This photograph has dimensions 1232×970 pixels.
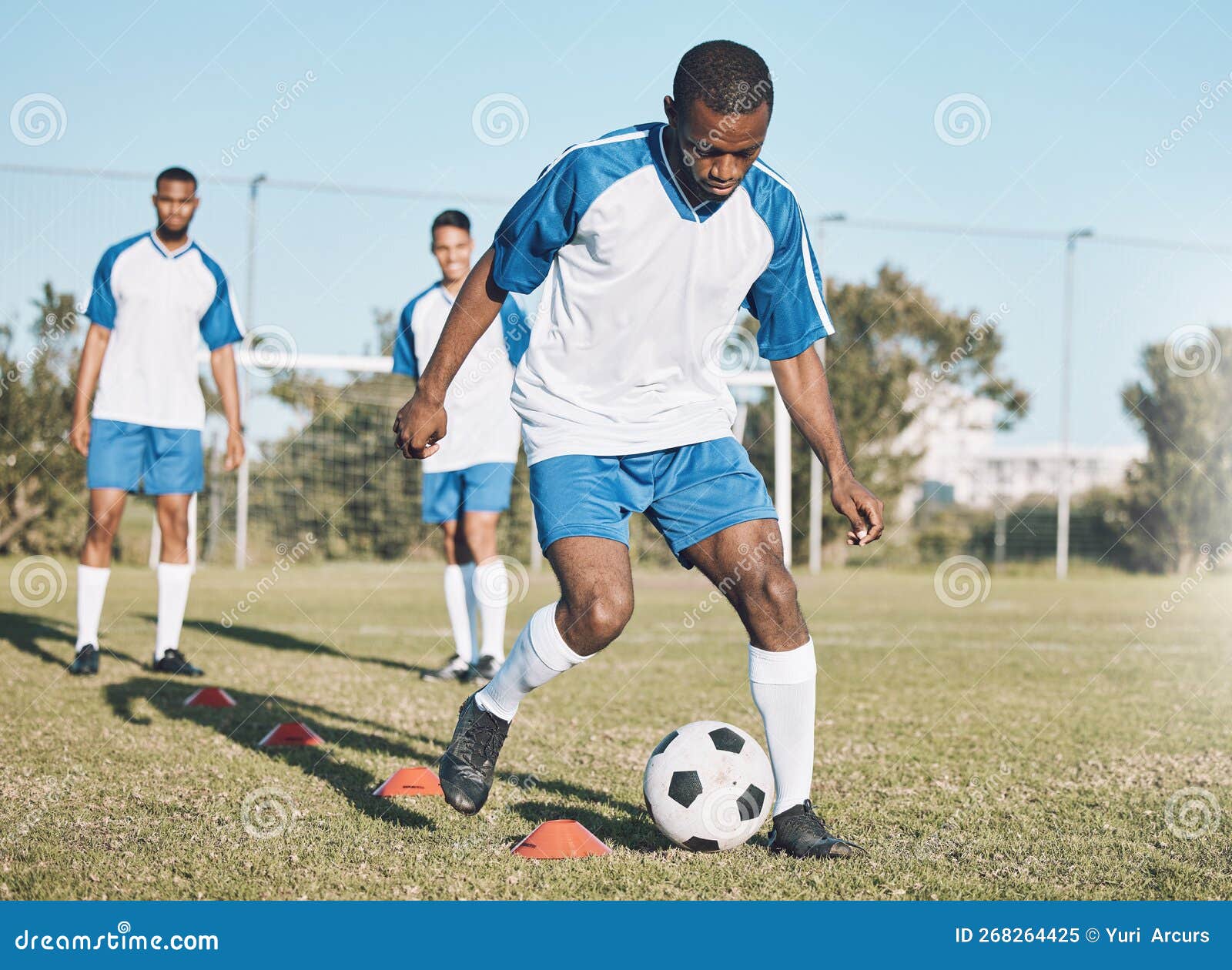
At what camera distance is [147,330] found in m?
6.71

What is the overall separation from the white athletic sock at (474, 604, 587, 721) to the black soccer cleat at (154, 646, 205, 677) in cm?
384

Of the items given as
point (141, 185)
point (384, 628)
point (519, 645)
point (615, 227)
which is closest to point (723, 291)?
point (615, 227)

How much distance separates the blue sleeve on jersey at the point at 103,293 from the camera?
262 inches

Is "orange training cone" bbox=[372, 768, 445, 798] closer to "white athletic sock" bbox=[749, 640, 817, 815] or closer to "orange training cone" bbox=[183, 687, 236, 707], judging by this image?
"white athletic sock" bbox=[749, 640, 817, 815]

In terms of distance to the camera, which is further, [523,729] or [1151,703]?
[1151,703]

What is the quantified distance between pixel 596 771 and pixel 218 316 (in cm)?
381

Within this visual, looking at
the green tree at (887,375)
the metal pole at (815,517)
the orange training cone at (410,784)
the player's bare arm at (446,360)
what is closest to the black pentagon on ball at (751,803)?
the orange training cone at (410,784)

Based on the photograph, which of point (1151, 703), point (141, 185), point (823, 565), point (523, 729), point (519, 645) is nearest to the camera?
point (519, 645)

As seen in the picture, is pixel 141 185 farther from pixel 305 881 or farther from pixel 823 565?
pixel 305 881

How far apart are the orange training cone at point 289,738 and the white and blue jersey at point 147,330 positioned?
2.46 meters

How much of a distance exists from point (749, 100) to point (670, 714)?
352 cm

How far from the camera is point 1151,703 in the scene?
6.48 m

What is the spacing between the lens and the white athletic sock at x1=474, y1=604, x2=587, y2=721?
332 centimetres

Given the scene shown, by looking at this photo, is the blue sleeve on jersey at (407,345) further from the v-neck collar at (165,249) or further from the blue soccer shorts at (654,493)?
the blue soccer shorts at (654,493)
